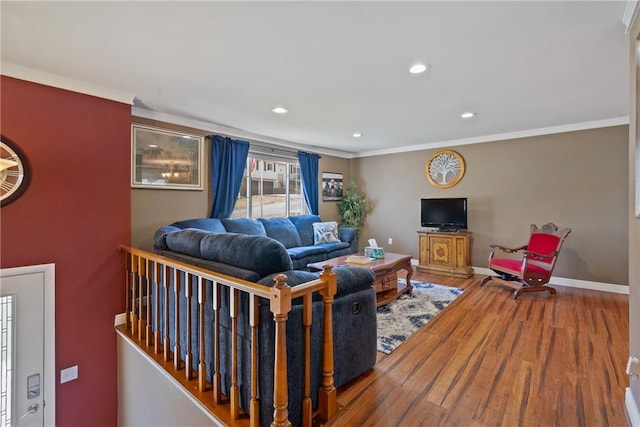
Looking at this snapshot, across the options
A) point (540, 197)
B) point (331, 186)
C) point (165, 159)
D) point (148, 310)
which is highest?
point (165, 159)

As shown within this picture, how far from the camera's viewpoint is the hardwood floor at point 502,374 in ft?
5.70

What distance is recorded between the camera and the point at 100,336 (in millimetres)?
2732

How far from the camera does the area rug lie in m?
2.72

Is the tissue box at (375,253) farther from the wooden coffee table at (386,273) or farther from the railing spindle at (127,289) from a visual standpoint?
the railing spindle at (127,289)

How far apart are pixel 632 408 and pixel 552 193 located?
11.6 ft

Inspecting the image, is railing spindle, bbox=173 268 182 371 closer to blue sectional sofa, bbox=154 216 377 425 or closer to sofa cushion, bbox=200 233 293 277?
blue sectional sofa, bbox=154 216 377 425

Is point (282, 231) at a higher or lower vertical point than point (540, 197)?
lower

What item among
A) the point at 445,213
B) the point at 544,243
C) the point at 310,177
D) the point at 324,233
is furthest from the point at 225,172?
the point at 544,243

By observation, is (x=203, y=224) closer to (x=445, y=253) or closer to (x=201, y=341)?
(x=201, y=341)

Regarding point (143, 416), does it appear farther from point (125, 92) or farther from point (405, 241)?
point (405, 241)

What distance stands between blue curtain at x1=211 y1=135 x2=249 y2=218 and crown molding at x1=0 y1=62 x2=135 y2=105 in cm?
141

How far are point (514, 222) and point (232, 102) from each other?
456cm

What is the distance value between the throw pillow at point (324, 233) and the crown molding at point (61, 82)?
3.31 meters

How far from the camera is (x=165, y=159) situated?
3.74m
